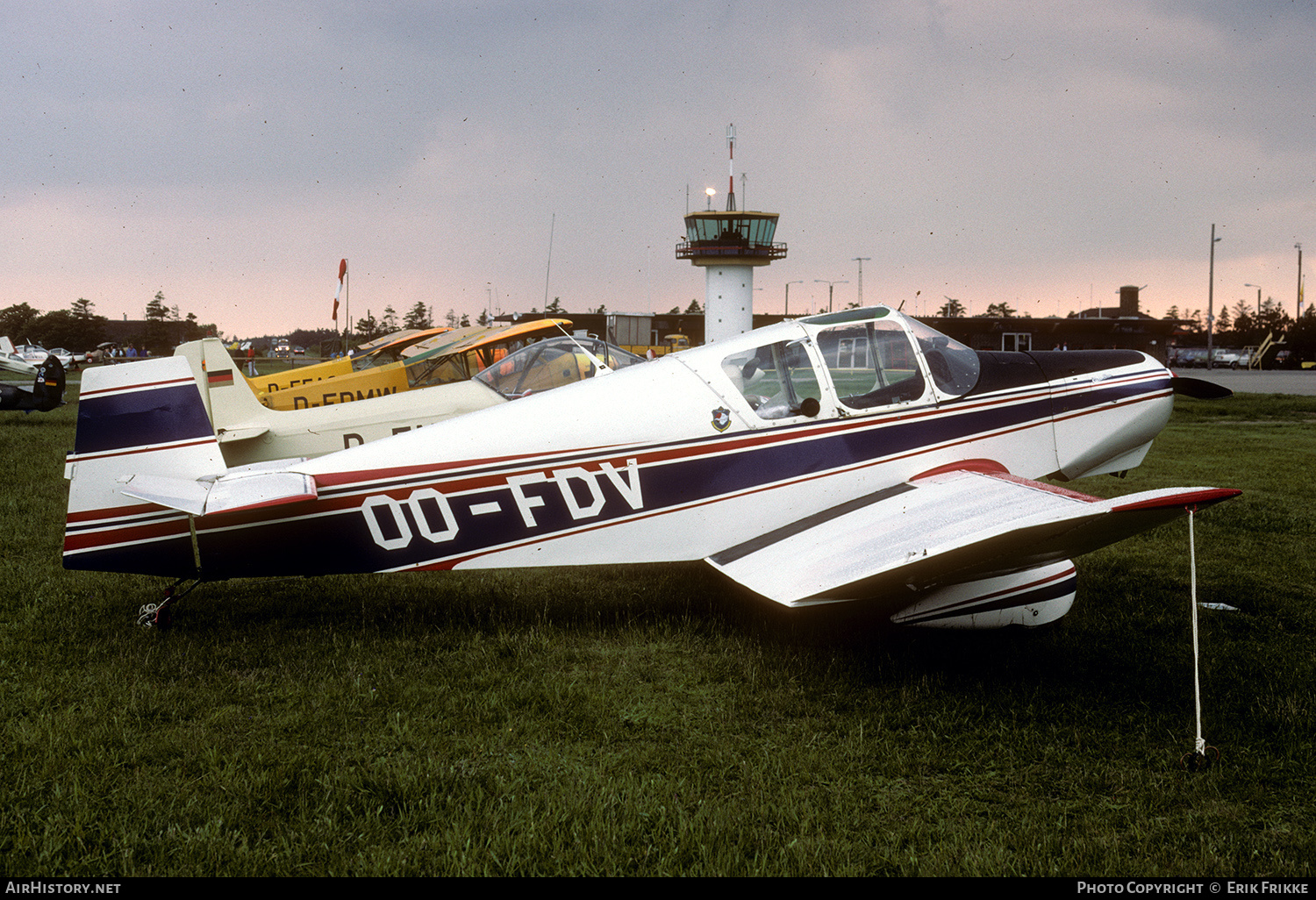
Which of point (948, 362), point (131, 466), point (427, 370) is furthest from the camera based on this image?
point (427, 370)

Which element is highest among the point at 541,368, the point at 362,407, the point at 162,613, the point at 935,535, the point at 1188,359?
the point at 541,368

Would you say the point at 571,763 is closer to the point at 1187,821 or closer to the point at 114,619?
the point at 1187,821

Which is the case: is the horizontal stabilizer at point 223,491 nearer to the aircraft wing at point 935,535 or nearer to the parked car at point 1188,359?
the aircraft wing at point 935,535

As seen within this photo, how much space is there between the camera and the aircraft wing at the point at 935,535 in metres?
3.53

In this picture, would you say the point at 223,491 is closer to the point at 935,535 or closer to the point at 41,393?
the point at 935,535

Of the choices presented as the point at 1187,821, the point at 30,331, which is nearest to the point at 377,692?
the point at 1187,821

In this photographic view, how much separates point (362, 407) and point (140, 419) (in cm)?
319

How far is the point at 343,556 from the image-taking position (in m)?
4.42

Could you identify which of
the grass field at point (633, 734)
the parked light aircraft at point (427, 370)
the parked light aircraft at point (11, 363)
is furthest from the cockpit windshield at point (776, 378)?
the parked light aircraft at point (11, 363)

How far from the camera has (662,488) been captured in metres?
4.68

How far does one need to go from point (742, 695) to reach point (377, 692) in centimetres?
173

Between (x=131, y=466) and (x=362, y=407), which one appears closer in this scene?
(x=131, y=466)

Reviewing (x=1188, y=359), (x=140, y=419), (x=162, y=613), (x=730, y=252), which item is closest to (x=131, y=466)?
(x=140, y=419)

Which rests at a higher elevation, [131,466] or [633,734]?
[131,466]
